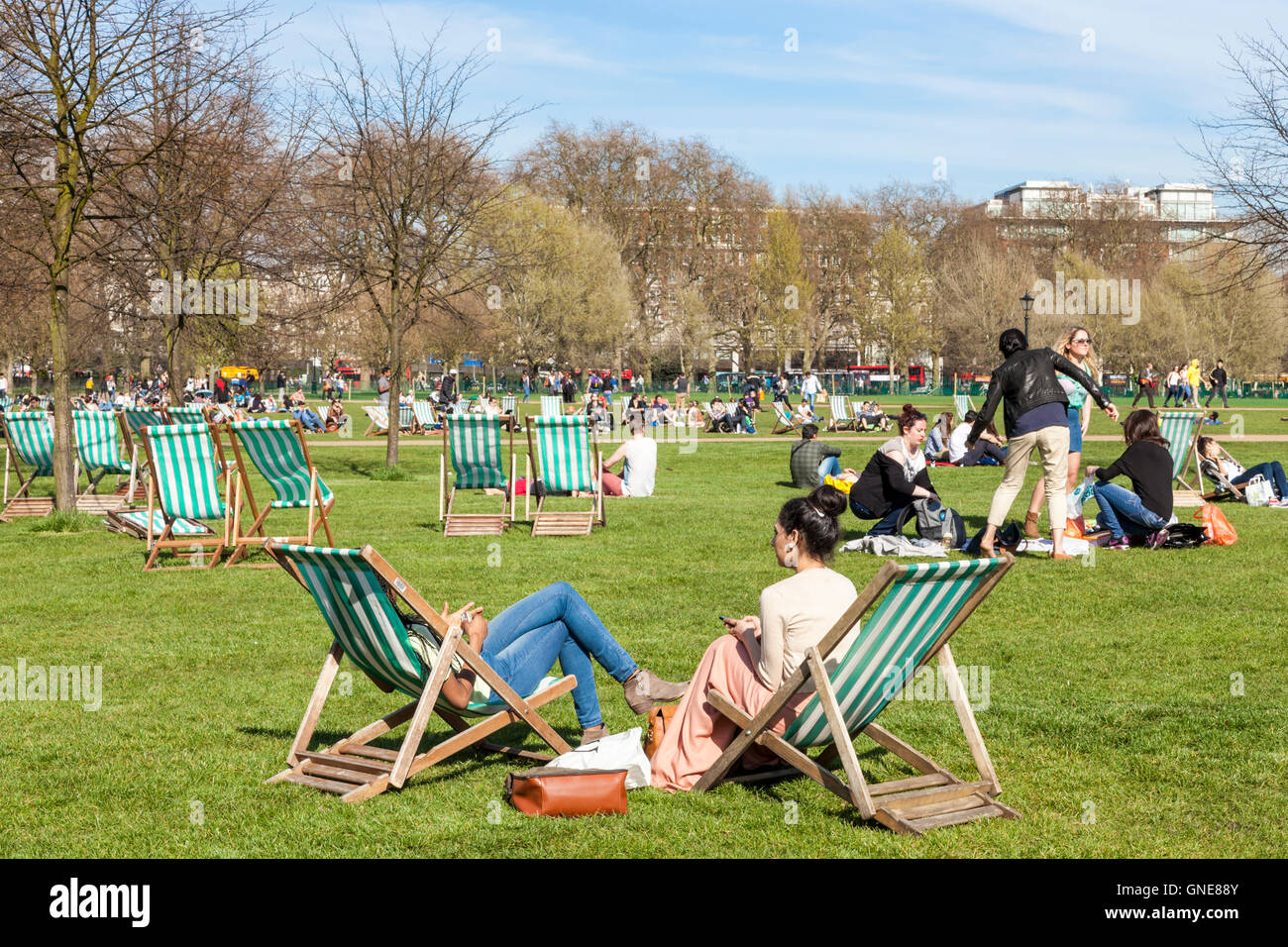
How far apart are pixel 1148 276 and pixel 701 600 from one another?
70.0 meters

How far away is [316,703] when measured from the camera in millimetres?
5148

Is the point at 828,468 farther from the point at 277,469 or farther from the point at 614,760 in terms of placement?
the point at 614,760

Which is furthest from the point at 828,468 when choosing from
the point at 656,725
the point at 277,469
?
the point at 656,725

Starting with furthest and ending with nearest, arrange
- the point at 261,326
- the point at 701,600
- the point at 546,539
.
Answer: the point at 261,326 < the point at 546,539 < the point at 701,600

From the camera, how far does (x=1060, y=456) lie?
10508 mm

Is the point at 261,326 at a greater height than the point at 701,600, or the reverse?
the point at 261,326

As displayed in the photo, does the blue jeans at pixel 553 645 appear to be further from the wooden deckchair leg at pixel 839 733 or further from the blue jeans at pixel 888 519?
the blue jeans at pixel 888 519

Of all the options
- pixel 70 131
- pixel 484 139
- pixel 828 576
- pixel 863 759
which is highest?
pixel 484 139

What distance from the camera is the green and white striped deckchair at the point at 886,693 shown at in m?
4.41

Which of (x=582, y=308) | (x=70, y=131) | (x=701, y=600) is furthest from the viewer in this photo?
(x=582, y=308)

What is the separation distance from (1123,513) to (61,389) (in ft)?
35.1

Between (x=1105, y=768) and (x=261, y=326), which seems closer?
(x=1105, y=768)
